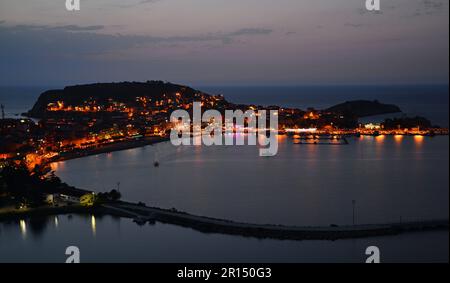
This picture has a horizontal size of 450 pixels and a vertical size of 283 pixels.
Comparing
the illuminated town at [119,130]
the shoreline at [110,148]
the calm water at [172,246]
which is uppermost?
the illuminated town at [119,130]

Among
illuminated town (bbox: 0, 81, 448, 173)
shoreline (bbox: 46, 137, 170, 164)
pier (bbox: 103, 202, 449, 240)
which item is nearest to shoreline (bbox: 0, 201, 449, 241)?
pier (bbox: 103, 202, 449, 240)

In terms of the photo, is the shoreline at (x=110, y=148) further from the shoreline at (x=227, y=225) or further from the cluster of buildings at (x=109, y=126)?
the shoreline at (x=227, y=225)

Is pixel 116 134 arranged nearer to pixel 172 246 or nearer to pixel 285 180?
pixel 285 180

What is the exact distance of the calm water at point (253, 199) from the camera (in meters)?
3.91

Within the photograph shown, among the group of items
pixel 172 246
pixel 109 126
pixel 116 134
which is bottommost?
pixel 172 246

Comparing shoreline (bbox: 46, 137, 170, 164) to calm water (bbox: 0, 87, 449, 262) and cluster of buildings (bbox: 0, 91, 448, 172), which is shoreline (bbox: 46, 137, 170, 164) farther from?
calm water (bbox: 0, 87, 449, 262)

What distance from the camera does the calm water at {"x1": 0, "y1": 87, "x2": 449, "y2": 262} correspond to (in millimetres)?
3910

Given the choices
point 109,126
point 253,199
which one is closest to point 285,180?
point 253,199

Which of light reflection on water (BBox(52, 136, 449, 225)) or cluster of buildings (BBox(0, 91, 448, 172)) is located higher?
cluster of buildings (BBox(0, 91, 448, 172))

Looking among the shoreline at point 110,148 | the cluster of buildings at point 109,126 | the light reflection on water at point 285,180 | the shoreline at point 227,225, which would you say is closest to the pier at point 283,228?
the shoreline at point 227,225

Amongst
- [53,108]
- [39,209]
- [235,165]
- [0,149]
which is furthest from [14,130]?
[53,108]

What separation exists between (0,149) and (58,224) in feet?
13.8

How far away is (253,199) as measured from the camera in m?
5.57

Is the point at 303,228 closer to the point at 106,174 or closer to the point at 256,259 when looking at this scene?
the point at 256,259
